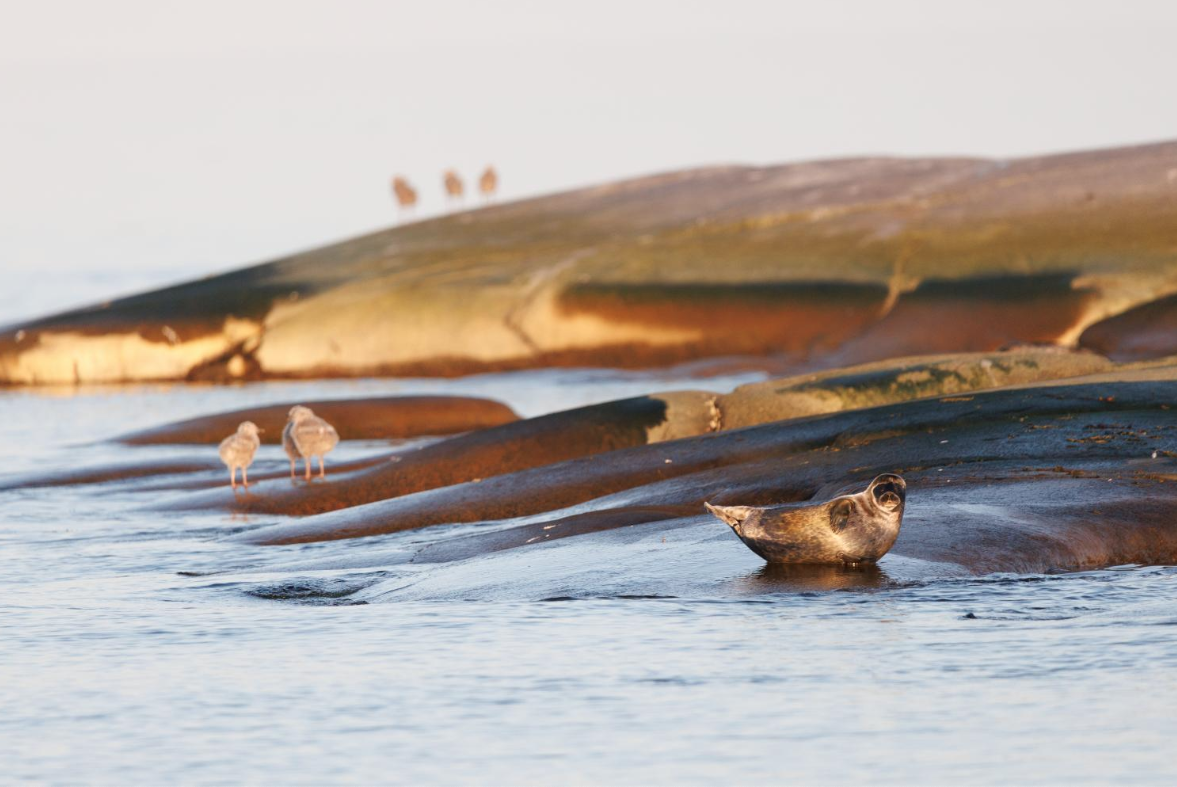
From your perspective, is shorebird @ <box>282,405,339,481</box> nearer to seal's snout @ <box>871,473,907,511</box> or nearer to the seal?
the seal

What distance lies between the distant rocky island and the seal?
15.7 m

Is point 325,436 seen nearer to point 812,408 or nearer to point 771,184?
point 812,408

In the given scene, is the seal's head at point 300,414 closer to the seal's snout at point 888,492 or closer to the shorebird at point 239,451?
the shorebird at point 239,451

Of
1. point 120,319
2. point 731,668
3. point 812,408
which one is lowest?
point 731,668

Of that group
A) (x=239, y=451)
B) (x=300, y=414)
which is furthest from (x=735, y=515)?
(x=300, y=414)

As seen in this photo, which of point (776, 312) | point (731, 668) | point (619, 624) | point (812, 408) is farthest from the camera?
point (776, 312)

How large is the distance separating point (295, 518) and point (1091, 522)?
291 inches

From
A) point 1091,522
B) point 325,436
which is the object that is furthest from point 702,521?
point 325,436

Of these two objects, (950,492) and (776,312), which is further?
(776,312)

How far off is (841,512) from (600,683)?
212 cm

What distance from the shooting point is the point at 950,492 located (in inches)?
503

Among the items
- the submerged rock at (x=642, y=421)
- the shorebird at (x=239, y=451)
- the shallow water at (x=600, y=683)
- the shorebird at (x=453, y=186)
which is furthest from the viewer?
the shorebird at (x=453, y=186)

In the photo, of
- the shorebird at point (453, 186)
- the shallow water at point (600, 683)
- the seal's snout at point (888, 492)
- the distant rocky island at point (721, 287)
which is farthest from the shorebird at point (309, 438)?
the shorebird at point (453, 186)

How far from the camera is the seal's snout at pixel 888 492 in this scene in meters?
10.5
